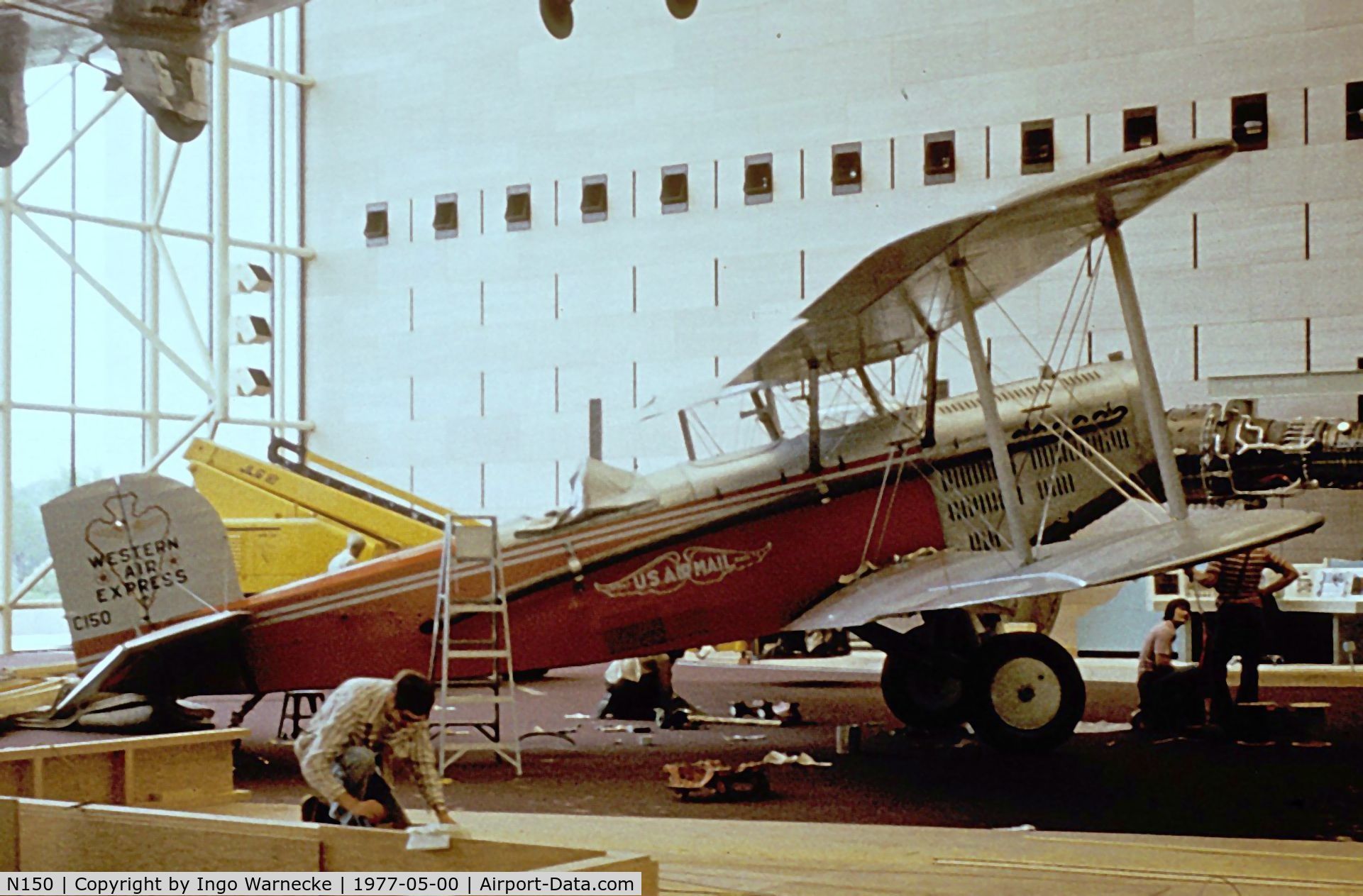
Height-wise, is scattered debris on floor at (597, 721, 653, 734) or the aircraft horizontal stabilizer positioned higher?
the aircraft horizontal stabilizer

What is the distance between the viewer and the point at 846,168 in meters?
18.7

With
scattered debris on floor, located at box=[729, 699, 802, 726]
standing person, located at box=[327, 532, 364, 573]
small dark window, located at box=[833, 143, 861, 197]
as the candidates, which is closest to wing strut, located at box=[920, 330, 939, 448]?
scattered debris on floor, located at box=[729, 699, 802, 726]

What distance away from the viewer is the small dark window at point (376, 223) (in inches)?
875

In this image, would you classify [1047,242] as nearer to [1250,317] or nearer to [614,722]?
[614,722]

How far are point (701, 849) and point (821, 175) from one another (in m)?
13.5

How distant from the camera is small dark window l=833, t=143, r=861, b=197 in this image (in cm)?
1859

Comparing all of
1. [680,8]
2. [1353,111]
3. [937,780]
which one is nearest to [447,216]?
[1353,111]

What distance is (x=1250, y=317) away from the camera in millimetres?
16297

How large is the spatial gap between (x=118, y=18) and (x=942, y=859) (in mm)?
5616

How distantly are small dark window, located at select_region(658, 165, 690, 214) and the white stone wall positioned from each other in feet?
0.40

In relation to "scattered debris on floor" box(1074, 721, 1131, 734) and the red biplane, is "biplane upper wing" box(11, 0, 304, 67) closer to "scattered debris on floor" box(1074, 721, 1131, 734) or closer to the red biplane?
the red biplane

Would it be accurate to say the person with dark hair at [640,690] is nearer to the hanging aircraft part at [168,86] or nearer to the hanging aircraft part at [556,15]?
the hanging aircraft part at [556,15]

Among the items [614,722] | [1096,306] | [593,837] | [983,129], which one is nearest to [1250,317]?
[1096,306]

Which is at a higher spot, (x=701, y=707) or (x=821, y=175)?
(x=821, y=175)
